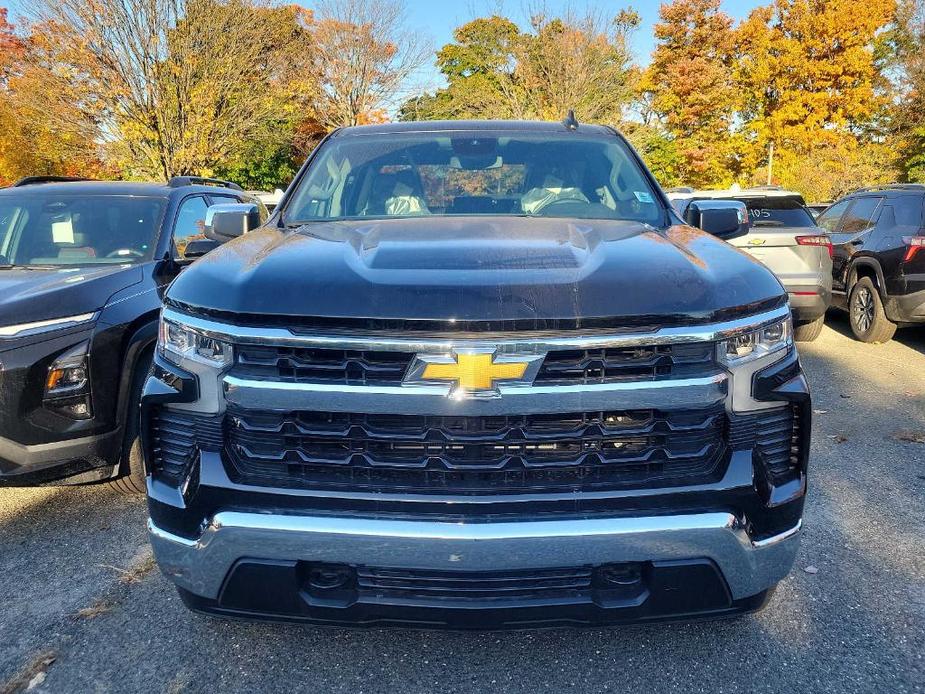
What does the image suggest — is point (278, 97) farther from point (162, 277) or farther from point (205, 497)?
point (205, 497)

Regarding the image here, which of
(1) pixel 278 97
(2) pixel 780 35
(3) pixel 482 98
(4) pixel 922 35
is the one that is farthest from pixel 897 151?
(1) pixel 278 97

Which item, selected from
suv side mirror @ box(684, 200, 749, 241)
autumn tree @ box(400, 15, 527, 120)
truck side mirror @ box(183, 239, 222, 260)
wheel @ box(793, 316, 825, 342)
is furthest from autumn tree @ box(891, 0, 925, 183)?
truck side mirror @ box(183, 239, 222, 260)

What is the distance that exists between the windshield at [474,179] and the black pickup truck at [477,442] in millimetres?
1061

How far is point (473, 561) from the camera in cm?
181

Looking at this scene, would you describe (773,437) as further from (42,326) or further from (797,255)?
(797,255)

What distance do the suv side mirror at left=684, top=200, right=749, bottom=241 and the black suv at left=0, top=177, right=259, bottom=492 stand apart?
2.33 m

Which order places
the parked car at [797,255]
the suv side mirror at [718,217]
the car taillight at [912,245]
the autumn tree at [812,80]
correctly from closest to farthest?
the suv side mirror at [718,217]
the car taillight at [912,245]
the parked car at [797,255]
the autumn tree at [812,80]

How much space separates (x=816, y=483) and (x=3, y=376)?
14.0 feet

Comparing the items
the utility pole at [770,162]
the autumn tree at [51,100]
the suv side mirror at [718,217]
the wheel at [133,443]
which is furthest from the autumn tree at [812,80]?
the wheel at [133,443]

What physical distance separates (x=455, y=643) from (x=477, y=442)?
1.04m

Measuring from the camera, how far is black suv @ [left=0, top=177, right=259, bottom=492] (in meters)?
3.17

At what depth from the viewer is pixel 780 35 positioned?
1420 inches

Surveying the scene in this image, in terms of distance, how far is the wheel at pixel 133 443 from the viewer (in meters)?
3.49

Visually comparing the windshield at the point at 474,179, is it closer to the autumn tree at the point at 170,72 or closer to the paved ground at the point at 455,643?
the paved ground at the point at 455,643
